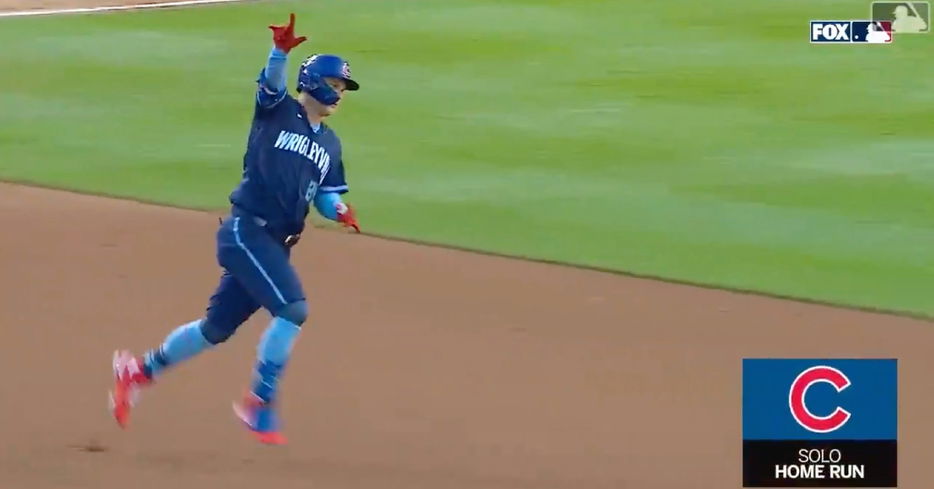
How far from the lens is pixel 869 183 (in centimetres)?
1362

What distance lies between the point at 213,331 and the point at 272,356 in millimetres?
428

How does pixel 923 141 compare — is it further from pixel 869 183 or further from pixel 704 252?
pixel 704 252

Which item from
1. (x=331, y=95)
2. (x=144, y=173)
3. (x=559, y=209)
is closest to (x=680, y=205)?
(x=559, y=209)

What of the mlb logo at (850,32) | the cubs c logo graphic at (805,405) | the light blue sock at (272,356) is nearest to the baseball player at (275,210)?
the light blue sock at (272,356)

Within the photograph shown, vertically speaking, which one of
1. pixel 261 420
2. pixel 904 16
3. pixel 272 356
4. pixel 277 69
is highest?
pixel 904 16

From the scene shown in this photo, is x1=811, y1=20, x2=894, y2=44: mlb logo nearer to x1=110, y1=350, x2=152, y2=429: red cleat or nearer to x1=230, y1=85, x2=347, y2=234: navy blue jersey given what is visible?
x1=230, y1=85, x2=347, y2=234: navy blue jersey

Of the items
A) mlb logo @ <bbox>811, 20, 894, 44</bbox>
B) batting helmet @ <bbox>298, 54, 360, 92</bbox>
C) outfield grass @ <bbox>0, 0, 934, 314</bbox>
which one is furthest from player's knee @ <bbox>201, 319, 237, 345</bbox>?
mlb logo @ <bbox>811, 20, 894, 44</bbox>

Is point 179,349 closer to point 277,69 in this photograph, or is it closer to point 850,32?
point 277,69

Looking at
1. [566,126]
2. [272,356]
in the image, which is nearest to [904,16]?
[566,126]

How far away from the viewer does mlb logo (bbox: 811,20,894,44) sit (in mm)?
19531

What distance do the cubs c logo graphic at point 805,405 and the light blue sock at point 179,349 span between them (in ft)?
8.96

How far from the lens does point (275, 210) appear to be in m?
7.94

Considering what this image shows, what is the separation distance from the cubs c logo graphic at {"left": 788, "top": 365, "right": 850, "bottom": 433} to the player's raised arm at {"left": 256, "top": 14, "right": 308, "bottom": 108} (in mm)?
2698

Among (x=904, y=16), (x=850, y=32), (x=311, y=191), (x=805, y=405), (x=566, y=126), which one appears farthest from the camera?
(x=904, y=16)
